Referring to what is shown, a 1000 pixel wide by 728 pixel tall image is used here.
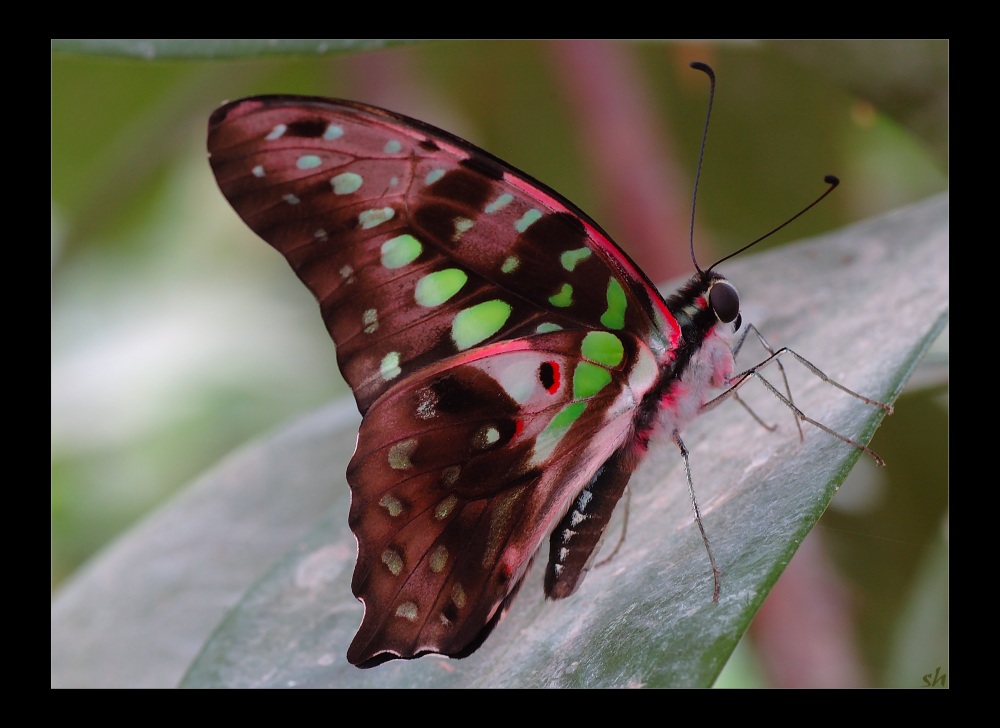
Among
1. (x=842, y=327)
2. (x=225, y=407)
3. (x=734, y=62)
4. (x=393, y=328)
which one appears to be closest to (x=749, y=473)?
(x=842, y=327)

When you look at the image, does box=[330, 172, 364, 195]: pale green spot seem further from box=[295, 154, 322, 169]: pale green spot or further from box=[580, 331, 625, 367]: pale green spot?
box=[580, 331, 625, 367]: pale green spot

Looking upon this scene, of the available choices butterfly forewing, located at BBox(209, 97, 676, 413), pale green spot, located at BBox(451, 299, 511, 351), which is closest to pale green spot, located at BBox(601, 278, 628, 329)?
butterfly forewing, located at BBox(209, 97, 676, 413)

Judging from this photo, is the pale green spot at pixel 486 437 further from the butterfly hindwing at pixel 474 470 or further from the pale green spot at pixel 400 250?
the pale green spot at pixel 400 250

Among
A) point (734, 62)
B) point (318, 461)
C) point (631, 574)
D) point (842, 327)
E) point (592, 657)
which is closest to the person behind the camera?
point (592, 657)

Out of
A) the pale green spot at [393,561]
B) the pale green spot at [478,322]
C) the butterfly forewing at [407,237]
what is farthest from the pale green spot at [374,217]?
the pale green spot at [393,561]

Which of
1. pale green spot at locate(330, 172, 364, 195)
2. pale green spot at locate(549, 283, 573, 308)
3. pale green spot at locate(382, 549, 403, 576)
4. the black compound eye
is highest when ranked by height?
pale green spot at locate(330, 172, 364, 195)

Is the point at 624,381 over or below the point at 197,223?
below

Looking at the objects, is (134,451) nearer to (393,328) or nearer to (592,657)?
(393,328)
